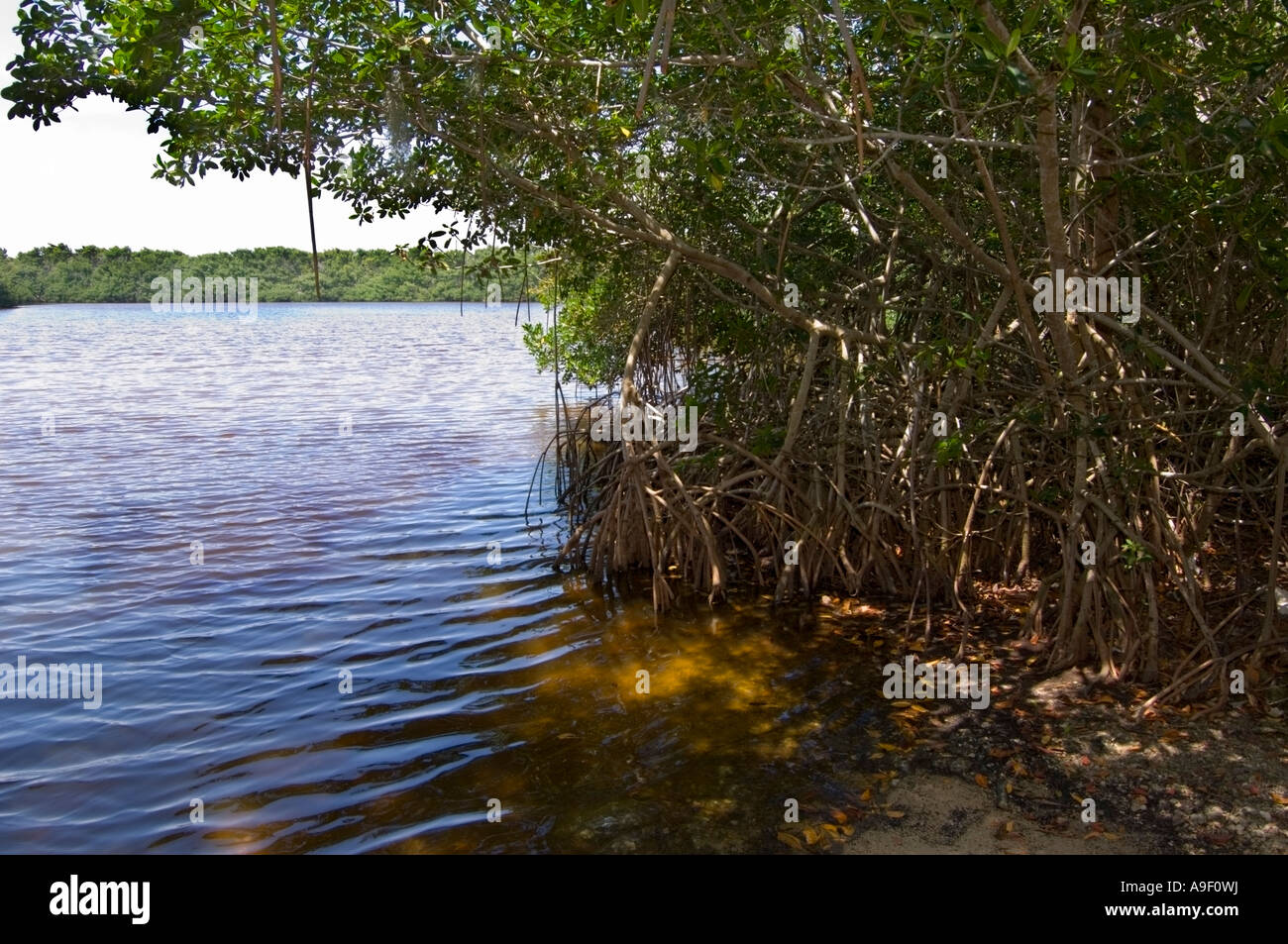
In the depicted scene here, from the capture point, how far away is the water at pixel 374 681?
430cm

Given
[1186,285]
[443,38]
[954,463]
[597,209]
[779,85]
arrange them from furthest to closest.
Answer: [597,209], [954,463], [1186,285], [443,38], [779,85]

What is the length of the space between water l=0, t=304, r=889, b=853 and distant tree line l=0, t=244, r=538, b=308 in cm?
5801

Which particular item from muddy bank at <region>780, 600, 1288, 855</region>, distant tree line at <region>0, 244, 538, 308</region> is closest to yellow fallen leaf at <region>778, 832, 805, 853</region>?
muddy bank at <region>780, 600, 1288, 855</region>

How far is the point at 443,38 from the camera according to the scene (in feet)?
17.5

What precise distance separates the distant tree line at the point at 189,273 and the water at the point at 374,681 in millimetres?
58005

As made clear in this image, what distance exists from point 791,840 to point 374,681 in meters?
2.74

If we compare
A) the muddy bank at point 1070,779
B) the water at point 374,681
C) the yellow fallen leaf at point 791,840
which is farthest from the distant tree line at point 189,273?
the yellow fallen leaf at point 791,840

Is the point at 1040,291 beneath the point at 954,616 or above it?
above

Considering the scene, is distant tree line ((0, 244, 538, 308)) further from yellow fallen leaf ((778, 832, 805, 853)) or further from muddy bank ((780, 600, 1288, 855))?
yellow fallen leaf ((778, 832, 805, 853))
